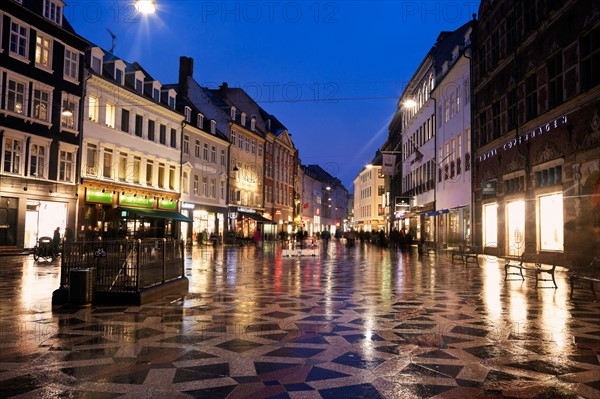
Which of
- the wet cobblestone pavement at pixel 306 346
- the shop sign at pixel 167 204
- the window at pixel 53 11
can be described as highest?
the window at pixel 53 11

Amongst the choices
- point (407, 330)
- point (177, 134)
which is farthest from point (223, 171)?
point (407, 330)

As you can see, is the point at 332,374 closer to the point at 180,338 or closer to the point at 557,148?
the point at 180,338

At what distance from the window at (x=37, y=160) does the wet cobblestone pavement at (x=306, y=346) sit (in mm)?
18934

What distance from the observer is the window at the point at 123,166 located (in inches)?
1476

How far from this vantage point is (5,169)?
92.8 feet

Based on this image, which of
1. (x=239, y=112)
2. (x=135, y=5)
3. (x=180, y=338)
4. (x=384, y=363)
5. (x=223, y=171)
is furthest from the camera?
(x=239, y=112)

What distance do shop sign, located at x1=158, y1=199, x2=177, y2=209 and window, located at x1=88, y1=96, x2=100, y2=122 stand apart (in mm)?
9886

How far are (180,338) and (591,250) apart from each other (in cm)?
1639

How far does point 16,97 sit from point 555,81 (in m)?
26.9

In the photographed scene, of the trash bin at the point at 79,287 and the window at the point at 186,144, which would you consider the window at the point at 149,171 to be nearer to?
the window at the point at 186,144

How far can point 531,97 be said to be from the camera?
25.0 meters

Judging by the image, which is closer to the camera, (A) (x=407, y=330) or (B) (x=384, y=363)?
(B) (x=384, y=363)

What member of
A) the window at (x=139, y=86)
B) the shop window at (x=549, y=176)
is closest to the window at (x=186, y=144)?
the window at (x=139, y=86)

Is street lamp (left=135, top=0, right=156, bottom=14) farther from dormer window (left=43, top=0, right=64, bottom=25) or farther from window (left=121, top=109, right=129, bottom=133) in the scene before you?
window (left=121, top=109, right=129, bottom=133)
